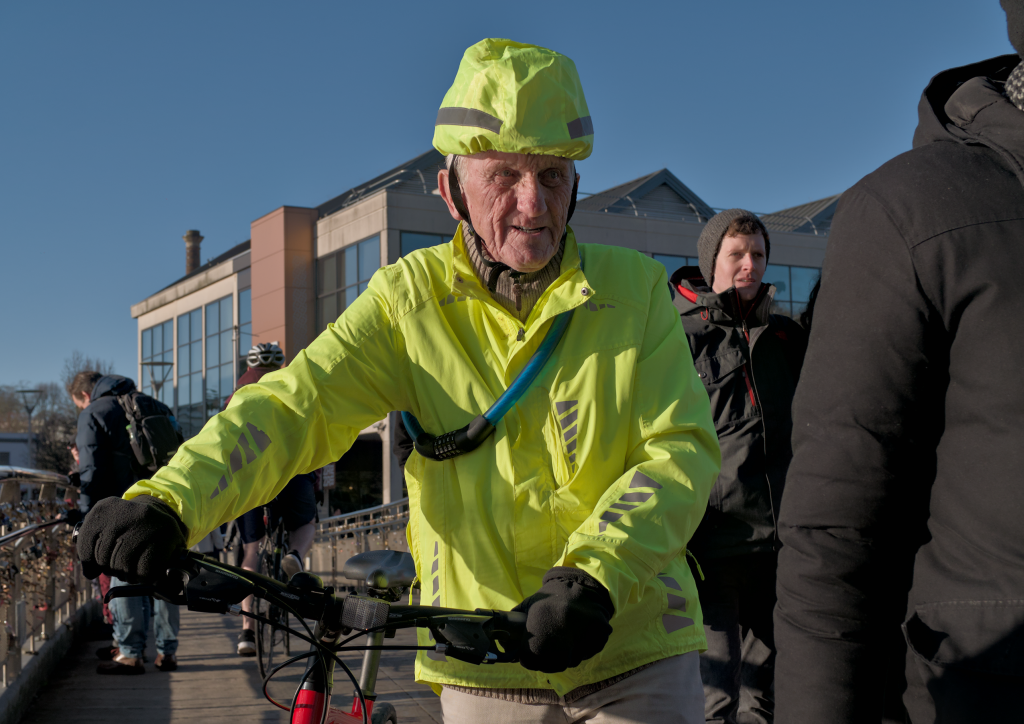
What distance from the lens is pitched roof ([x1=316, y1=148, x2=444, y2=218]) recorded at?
32.4 meters

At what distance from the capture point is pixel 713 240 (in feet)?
14.5

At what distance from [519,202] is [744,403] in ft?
6.72

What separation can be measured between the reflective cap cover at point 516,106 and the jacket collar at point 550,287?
22 centimetres

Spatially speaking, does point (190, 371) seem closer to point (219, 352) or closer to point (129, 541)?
point (219, 352)

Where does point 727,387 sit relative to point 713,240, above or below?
below

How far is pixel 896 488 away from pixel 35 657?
6.47m

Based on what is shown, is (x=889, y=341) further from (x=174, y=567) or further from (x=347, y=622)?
(x=174, y=567)

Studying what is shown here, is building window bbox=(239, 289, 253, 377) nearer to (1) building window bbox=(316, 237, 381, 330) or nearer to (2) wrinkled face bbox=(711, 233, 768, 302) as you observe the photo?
(1) building window bbox=(316, 237, 381, 330)

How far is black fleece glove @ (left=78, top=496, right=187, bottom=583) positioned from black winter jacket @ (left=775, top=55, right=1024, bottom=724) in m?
1.01

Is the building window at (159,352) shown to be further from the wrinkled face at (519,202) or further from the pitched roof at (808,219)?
the wrinkled face at (519,202)

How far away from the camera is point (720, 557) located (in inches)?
151

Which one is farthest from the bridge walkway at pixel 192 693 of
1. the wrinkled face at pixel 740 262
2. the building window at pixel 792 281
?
the building window at pixel 792 281

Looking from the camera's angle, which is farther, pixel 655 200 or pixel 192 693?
pixel 655 200

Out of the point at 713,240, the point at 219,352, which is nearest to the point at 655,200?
the point at 219,352
